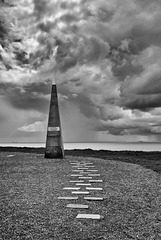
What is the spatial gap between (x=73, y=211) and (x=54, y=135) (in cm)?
900

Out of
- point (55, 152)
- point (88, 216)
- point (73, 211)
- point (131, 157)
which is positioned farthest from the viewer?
point (131, 157)

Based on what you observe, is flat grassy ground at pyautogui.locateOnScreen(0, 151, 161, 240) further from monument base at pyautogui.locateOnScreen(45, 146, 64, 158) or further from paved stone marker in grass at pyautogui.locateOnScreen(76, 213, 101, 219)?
monument base at pyautogui.locateOnScreen(45, 146, 64, 158)

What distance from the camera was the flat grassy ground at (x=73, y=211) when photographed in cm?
364

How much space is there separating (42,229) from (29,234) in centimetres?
26

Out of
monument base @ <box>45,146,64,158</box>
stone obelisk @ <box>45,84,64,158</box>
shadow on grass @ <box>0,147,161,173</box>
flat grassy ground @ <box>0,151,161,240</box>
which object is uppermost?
stone obelisk @ <box>45,84,64,158</box>

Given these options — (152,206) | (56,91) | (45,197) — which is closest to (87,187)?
(45,197)

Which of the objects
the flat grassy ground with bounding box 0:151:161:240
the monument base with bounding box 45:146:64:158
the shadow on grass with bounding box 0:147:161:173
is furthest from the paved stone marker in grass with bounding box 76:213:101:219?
the shadow on grass with bounding box 0:147:161:173

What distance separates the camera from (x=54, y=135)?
532 inches

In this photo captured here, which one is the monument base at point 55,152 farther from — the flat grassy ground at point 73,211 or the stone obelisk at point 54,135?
the flat grassy ground at point 73,211

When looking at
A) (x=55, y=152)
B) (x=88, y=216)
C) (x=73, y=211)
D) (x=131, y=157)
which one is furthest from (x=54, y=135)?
(x=88, y=216)

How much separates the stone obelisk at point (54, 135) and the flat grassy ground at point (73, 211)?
528 cm

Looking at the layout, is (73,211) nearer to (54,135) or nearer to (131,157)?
(54,135)

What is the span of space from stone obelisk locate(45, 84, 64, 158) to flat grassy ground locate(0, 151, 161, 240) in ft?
17.3

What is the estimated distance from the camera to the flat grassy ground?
143 inches
